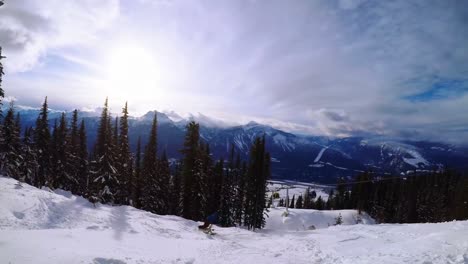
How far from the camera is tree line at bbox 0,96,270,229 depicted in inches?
1564

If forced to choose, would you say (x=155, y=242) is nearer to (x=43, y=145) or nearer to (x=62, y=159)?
(x=62, y=159)

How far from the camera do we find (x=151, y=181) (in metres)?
47.1

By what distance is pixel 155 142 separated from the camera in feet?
158

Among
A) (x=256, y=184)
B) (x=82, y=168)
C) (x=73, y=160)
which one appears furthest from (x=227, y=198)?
(x=73, y=160)

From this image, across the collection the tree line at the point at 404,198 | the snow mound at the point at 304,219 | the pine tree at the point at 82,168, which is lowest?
the snow mound at the point at 304,219

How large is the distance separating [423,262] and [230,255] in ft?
32.2

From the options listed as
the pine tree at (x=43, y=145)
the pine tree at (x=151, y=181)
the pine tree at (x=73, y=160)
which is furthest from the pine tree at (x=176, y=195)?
the pine tree at (x=43, y=145)

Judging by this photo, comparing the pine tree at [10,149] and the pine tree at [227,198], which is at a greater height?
the pine tree at [10,149]

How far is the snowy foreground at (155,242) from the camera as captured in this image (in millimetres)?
11769

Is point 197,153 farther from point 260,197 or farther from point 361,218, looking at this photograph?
point 361,218

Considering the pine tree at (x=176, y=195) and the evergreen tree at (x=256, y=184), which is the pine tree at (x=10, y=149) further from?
the evergreen tree at (x=256, y=184)

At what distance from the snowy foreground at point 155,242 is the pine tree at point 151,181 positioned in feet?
68.9

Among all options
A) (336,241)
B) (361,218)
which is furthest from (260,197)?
(361,218)

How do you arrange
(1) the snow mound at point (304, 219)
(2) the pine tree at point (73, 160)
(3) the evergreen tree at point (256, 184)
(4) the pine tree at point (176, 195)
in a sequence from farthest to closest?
(1) the snow mound at point (304, 219) < (4) the pine tree at point (176, 195) < (2) the pine tree at point (73, 160) < (3) the evergreen tree at point (256, 184)
